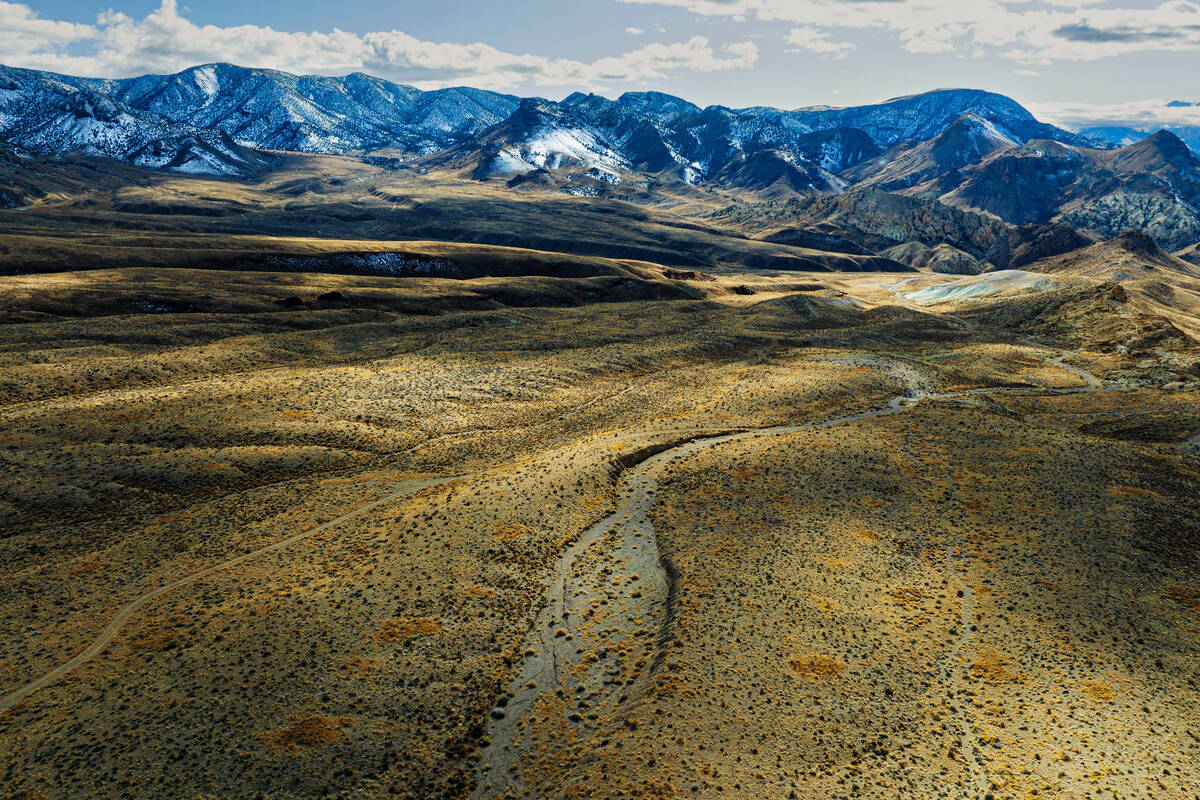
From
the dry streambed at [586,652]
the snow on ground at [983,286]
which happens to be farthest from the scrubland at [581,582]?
the snow on ground at [983,286]

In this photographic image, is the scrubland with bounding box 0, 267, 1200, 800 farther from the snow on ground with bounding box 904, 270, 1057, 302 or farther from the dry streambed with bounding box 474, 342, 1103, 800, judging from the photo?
the snow on ground with bounding box 904, 270, 1057, 302

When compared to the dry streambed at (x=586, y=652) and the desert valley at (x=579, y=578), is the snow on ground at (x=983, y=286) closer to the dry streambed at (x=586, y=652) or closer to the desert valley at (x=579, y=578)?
the desert valley at (x=579, y=578)

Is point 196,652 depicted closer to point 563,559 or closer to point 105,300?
point 563,559

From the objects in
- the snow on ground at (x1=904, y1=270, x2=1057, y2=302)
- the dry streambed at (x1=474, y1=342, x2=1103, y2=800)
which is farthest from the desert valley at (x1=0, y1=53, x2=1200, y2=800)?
the snow on ground at (x1=904, y1=270, x2=1057, y2=302)

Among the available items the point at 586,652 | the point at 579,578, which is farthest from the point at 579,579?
the point at 586,652

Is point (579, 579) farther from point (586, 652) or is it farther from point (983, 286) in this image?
point (983, 286)

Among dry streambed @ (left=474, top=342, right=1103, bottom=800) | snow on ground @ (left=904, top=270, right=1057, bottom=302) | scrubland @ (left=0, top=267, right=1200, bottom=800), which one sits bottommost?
dry streambed @ (left=474, top=342, right=1103, bottom=800)

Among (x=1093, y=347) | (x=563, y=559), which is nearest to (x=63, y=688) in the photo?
(x=563, y=559)

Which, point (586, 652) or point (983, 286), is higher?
point (983, 286)
